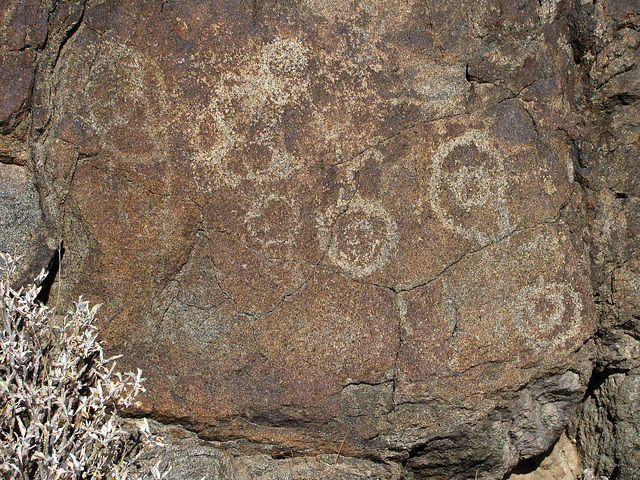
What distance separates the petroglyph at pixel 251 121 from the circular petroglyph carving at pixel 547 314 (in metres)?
0.87

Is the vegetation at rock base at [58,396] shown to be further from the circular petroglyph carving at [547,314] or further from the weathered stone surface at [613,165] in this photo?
the weathered stone surface at [613,165]

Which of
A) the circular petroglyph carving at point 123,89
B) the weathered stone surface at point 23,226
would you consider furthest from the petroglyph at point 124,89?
the weathered stone surface at point 23,226

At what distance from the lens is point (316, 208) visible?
1.92 m

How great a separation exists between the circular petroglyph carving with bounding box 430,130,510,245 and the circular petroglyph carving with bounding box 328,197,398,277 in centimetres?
18

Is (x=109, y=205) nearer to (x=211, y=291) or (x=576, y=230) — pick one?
(x=211, y=291)

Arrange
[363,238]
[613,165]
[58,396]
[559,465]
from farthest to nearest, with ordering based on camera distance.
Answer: [559,465]
[613,165]
[363,238]
[58,396]

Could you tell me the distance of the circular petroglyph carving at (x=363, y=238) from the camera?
1.92m

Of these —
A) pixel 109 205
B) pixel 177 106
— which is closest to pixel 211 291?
pixel 109 205

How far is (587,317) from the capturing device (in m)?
2.02

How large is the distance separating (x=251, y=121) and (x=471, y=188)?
0.74 meters

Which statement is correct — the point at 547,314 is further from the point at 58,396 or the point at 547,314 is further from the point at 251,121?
the point at 58,396

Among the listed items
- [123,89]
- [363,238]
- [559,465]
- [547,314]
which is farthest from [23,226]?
[559,465]

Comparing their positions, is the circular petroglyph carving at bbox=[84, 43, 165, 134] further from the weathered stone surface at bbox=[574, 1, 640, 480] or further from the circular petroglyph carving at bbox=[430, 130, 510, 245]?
the weathered stone surface at bbox=[574, 1, 640, 480]

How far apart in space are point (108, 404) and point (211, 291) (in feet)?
1.62
